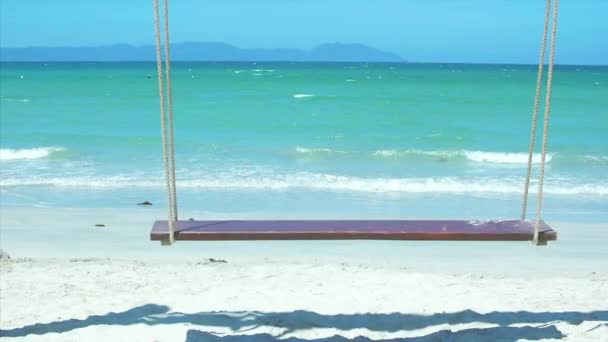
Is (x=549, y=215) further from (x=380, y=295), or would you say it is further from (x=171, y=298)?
(x=171, y=298)

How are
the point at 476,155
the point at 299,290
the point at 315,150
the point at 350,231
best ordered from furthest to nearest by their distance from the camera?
the point at 315,150
the point at 476,155
the point at 299,290
the point at 350,231

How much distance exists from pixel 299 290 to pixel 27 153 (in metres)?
11.5

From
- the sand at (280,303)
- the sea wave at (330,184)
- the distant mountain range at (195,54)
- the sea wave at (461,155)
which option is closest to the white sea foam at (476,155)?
the sea wave at (461,155)

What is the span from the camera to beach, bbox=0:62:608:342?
4648 mm

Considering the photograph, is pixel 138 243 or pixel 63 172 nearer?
pixel 138 243

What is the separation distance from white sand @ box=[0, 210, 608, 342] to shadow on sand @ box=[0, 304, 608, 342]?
0.01 metres

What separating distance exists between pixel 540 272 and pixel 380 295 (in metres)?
1.70

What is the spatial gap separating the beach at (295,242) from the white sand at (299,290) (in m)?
0.02

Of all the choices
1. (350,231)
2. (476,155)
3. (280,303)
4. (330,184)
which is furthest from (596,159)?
(350,231)

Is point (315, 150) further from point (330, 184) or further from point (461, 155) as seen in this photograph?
point (330, 184)

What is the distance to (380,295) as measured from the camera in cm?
518

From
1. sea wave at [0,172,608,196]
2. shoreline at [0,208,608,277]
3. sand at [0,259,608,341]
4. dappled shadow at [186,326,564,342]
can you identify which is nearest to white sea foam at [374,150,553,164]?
sea wave at [0,172,608,196]

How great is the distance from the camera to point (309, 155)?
15.4 m

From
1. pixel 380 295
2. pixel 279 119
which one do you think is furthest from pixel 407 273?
pixel 279 119
